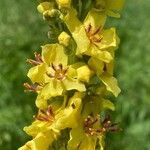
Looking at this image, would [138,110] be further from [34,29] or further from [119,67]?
[34,29]

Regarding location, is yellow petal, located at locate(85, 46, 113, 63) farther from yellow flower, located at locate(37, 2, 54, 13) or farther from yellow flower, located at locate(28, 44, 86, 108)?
yellow flower, located at locate(37, 2, 54, 13)

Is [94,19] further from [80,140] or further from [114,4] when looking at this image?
[80,140]

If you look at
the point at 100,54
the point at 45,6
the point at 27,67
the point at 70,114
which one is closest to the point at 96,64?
the point at 100,54

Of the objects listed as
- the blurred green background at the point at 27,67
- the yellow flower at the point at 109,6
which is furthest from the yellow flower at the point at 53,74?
the blurred green background at the point at 27,67

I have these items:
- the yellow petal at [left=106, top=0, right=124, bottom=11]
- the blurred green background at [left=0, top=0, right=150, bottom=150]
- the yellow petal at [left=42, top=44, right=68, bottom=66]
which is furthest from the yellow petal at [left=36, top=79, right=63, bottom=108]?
the blurred green background at [left=0, top=0, right=150, bottom=150]

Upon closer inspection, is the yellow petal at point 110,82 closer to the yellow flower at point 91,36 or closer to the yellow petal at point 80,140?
the yellow flower at point 91,36

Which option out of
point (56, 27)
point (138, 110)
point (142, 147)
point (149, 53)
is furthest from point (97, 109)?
point (149, 53)
